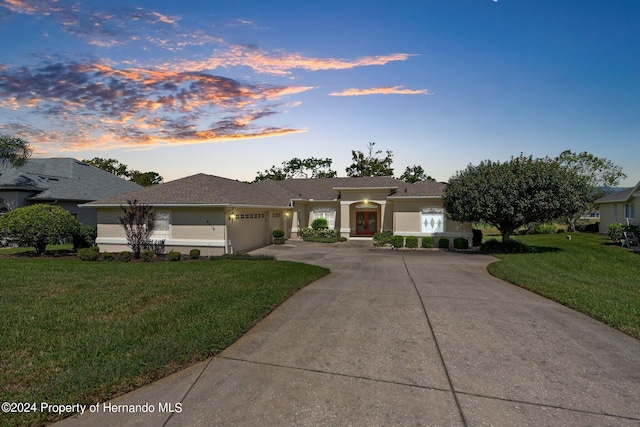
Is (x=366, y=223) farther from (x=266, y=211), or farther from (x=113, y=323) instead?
(x=113, y=323)

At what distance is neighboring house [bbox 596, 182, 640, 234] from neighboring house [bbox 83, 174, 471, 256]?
14.3 metres

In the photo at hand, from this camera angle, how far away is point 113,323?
6812 millimetres

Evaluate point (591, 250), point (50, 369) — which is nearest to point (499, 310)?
point (50, 369)

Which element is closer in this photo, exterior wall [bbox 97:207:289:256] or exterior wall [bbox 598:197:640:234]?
exterior wall [bbox 97:207:289:256]

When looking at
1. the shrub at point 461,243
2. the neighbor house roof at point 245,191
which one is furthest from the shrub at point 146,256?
the shrub at point 461,243

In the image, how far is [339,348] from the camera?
18.6 ft

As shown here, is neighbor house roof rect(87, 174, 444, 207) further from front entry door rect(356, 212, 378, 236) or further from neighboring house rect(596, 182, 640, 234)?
neighboring house rect(596, 182, 640, 234)

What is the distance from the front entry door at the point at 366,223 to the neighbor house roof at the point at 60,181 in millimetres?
22991

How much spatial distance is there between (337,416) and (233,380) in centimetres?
167

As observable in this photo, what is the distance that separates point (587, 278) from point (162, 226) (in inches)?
812

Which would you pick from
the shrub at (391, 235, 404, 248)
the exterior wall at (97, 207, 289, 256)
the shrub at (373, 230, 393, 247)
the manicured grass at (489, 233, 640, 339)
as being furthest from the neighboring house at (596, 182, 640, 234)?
the exterior wall at (97, 207, 289, 256)

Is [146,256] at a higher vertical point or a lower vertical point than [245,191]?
lower

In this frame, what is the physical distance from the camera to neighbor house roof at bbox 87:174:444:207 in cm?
1869

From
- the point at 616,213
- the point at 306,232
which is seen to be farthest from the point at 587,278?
the point at 616,213
